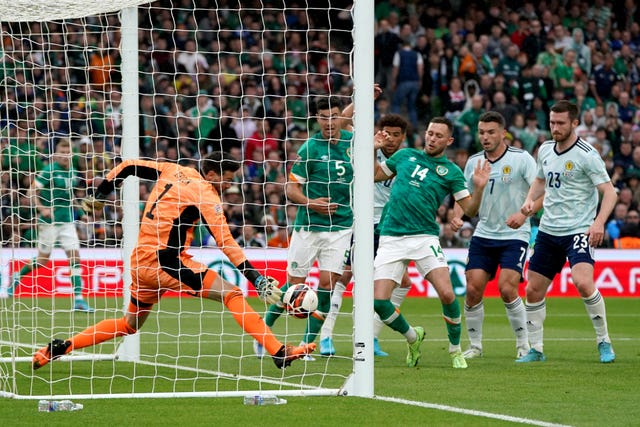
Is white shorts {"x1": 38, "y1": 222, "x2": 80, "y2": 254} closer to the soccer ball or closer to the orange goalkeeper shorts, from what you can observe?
the orange goalkeeper shorts

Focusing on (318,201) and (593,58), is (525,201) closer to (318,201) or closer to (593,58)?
(318,201)

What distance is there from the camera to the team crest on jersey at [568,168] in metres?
10.2

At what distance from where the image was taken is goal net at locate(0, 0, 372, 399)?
29.0 ft

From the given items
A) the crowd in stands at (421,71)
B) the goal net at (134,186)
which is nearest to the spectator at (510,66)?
the crowd in stands at (421,71)

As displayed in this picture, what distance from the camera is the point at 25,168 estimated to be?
61.0 feet

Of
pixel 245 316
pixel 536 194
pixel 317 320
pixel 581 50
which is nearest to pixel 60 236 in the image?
pixel 317 320

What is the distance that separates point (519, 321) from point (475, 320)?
16.1 inches

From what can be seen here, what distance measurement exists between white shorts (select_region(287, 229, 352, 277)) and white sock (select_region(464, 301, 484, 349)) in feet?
4.14

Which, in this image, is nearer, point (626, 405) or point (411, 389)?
point (626, 405)

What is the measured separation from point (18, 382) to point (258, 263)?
9536 millimetres

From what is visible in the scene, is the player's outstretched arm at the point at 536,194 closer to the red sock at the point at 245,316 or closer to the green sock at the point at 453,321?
the green sock at the point at 453,321

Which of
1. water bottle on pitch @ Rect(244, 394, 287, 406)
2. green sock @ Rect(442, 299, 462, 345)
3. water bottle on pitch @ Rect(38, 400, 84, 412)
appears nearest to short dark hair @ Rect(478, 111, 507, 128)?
green sock @ Rect(442, 299, 462, 345)

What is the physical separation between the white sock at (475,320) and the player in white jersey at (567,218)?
49 cm

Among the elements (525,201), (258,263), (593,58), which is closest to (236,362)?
(525,201)
